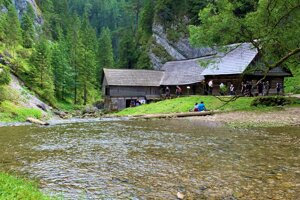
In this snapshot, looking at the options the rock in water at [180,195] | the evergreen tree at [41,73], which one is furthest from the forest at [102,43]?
the rock in water at [180,195]

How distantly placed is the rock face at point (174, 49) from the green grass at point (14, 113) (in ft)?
153

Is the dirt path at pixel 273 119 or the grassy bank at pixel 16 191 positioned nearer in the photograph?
the grassy bank at pixel 16 191

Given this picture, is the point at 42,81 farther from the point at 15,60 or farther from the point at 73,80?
the point at 73,80

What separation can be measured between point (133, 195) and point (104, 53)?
8325cm

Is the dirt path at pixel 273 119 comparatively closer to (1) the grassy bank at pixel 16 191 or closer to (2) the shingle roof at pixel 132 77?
(1) the grassy bank at pixel 16 191

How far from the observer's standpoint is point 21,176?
8.34 metres

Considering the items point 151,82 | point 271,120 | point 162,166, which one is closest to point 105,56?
point 151,82

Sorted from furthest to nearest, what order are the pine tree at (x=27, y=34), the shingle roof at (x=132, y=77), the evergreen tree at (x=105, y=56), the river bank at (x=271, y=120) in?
the evergreen tree at (x=105, y=56) → the pine tree at (x=27, y=34) → the shingle roof at (x=132, y=77) → the river bank at (x=271, y=120)

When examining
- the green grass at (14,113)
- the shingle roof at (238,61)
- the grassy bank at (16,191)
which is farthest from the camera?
the shingle roof at (238,61)

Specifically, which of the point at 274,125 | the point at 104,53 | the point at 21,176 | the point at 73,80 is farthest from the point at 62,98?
the point at 21,176

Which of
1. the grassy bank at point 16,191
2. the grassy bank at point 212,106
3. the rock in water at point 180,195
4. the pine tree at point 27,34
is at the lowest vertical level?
the rock in water at point 180,195

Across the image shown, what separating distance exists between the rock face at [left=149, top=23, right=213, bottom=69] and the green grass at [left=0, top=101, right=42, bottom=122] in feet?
153

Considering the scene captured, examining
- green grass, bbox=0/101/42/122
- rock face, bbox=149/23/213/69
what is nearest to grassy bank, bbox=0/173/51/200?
green grass, bbox=0/101/42/122

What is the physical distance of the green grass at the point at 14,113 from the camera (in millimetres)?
28422
